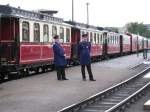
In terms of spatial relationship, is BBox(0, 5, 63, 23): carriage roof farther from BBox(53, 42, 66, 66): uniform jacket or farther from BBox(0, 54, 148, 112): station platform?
BBox(0, 54, 148, 112): station platform

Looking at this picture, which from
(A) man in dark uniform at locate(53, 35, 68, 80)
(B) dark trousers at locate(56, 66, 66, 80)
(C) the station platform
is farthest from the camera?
(B) dark trousers at locate(56, 66, 66, 80)

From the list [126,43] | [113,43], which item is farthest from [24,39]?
[126,43]

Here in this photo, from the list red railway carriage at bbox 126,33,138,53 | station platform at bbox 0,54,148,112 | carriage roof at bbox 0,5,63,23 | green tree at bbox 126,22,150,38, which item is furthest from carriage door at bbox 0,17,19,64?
green tree at bbox 126,22,150,38

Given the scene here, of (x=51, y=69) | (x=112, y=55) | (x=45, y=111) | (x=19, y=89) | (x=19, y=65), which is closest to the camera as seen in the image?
(x=45, y=111)

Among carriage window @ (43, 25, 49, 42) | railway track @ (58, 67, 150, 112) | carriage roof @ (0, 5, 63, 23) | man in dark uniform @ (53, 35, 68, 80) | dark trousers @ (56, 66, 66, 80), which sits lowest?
railway track @ (58, 67, 150, 112)

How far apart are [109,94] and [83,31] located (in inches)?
770

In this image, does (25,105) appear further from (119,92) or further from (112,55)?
(112,55)

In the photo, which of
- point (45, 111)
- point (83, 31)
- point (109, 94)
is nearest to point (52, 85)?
point (109, 94)

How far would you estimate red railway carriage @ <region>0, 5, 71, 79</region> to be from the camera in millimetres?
20252

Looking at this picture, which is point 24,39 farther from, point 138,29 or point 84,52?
point 138,29

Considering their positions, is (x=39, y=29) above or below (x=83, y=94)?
above

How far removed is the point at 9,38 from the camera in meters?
20.5

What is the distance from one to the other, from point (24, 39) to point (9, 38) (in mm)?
1257

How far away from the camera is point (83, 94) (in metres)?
15.9
